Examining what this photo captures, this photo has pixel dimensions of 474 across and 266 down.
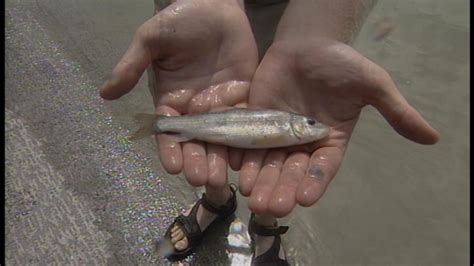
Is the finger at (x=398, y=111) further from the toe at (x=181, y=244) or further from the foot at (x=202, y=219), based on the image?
the toe at (x=181, y=244)

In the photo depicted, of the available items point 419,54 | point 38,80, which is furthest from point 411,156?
point 38,80

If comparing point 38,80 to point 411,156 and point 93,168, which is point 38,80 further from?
point 411,156

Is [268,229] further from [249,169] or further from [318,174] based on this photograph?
[318,174]

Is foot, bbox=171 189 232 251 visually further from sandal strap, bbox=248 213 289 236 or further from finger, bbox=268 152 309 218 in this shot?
finger, bbox=268 152 309 218

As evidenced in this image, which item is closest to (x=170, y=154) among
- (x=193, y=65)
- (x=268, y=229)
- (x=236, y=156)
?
(x=236, y=156)

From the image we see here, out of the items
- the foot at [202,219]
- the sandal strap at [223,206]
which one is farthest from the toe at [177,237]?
the sandal strap at [223,206]

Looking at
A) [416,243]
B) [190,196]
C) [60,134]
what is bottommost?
[416,243]

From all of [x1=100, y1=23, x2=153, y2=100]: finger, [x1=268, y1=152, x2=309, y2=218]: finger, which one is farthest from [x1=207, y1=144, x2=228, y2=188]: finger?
[x1=100, y1=23, x2=153, y2=100]: finger
